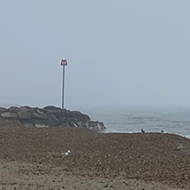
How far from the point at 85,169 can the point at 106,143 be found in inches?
165

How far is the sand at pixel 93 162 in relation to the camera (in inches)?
263

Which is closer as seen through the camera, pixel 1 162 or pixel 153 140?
pixel 1 162

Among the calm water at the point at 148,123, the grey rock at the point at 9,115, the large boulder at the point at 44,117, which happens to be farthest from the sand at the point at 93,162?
the calm water at the point at 148,123

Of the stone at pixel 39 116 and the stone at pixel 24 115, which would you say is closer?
the stone at pixel 24 115

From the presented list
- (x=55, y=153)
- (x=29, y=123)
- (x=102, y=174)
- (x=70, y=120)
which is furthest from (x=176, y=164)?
(x=70, y=120)

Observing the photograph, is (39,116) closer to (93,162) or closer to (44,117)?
(44,117)

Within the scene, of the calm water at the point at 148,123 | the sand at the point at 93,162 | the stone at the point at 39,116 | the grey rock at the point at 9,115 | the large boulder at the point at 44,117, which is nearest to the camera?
the sand at the point at 93,162

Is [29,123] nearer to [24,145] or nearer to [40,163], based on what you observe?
[24,145]

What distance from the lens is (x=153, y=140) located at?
12930 mm

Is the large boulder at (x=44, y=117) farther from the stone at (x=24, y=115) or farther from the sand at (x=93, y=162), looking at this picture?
the sand at (x=93, y=162)

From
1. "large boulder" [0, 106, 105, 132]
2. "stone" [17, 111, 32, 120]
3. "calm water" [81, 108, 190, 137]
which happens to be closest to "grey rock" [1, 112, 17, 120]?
"large boulder" [0, 106, 105, 132]

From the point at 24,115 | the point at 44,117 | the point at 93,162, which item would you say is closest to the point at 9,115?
the point at 24,115

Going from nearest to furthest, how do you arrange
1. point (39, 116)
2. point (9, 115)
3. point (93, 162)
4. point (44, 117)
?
point (93, 162)
point (9, 115)
point (39, 116)
point (44, 117)

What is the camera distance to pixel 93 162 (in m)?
8.98
